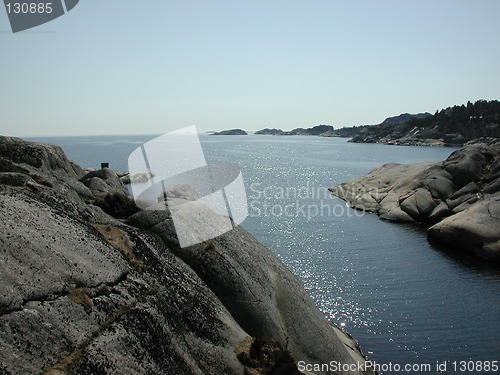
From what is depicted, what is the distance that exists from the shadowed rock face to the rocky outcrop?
3093 cm

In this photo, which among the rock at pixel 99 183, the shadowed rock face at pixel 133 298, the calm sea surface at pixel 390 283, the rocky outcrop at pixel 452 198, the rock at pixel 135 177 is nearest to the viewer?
the shadowed rock face at pixel 133 298

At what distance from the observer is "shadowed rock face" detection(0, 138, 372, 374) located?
8305mm

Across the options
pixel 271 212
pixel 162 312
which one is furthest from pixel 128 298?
pixel 271 212

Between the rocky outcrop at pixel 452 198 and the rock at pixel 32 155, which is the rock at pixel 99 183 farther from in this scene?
the rocky outcrop at pixel 452 198

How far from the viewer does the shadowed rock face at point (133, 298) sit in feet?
27.2

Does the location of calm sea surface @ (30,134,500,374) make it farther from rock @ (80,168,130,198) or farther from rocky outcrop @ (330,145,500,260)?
rock @ (80,168,130,198)

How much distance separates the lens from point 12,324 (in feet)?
25.2

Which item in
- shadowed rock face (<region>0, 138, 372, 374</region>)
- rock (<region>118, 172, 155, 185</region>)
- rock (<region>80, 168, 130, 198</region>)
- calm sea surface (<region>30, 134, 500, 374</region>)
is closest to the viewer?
shadowed rock face (<region>0, 138, 372, 374</region>)

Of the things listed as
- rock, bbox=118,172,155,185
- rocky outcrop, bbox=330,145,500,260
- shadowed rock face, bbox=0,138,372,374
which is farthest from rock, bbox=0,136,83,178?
rock, bbox=118,172,155,185

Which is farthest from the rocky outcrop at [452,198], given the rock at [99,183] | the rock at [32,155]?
the rock at [32,155]

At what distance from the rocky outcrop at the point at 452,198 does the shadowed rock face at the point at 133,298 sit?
3093cm

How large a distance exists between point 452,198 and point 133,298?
52021 millimetres

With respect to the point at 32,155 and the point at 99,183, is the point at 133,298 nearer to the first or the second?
the point at 32,155

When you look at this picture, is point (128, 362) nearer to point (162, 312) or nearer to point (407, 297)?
point (162, 312)
